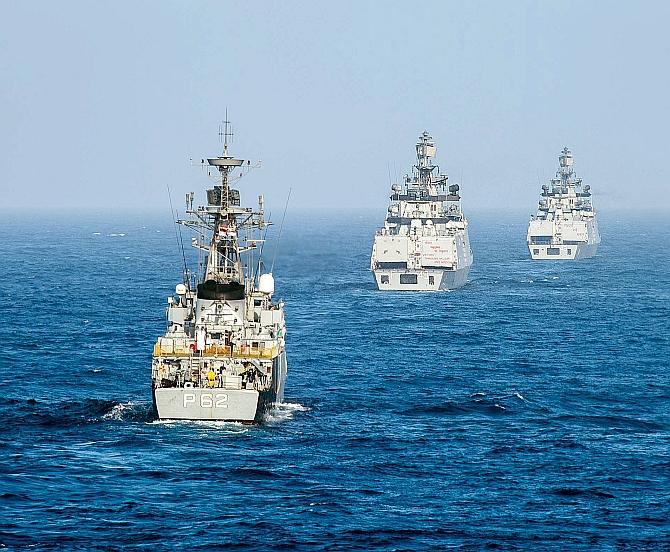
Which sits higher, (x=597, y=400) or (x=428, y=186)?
(x=428, y=186)

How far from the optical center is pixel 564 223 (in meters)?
170

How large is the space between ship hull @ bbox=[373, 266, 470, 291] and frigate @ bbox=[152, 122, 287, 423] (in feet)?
189

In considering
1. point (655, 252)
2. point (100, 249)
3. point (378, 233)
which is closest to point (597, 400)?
point (378, 233)

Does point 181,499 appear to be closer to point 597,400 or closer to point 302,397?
point 302,397

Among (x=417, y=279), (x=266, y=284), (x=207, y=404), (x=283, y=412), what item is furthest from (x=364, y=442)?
(x=417, y=279)

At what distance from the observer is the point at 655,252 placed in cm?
18662

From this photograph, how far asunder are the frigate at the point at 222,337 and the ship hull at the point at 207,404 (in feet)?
0.13

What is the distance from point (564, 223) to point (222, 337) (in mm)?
122004

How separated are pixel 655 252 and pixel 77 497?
6254 inches

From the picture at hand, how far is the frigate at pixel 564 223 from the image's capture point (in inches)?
6580

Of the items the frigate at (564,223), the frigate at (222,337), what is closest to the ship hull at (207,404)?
the frigate at (222,337)

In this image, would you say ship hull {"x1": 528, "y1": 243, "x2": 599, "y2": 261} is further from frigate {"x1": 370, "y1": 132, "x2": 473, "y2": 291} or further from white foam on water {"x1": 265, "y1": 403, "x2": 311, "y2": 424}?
white foam on water {"x1": 265, "y1": 403, "x2": 311, "y2": 424}

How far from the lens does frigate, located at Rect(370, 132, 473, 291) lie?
118438 mm

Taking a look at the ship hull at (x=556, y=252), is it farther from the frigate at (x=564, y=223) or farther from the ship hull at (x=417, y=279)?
the ship hull at (x=417, y=279)
